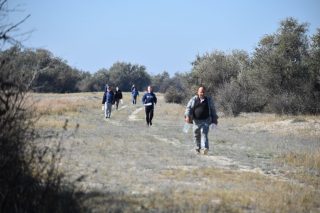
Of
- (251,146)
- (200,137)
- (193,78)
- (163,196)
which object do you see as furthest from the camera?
(193,78)

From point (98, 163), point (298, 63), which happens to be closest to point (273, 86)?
point (298, 63)

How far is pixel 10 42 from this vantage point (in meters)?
7.79

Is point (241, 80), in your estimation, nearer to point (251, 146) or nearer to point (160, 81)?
point (251, 146)

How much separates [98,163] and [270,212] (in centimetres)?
527

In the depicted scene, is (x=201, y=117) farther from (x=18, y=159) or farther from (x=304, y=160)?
(x=18, y=159)

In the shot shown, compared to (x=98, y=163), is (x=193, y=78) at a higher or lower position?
higher

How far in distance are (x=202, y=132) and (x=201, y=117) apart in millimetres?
474

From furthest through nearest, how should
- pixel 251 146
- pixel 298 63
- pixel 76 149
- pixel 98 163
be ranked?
pixel 298 63, pixel 251 146, pixel 76 149, pixel 98 163

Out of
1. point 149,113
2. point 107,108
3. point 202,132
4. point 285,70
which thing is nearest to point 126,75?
point 285,70

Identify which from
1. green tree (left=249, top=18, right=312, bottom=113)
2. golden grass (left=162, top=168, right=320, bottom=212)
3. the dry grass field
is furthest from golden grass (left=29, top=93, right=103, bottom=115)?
green tree (left=249, top=18, right=312, bottom=113)

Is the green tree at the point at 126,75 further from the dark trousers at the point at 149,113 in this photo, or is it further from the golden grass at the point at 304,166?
the golden grass at the point at 304,166

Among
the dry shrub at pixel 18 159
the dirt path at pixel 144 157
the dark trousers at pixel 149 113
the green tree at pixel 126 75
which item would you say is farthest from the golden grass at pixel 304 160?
the green tree at pixel 126 75

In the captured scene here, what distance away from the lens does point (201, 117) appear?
1672cm

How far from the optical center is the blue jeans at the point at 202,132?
54.9 feet
